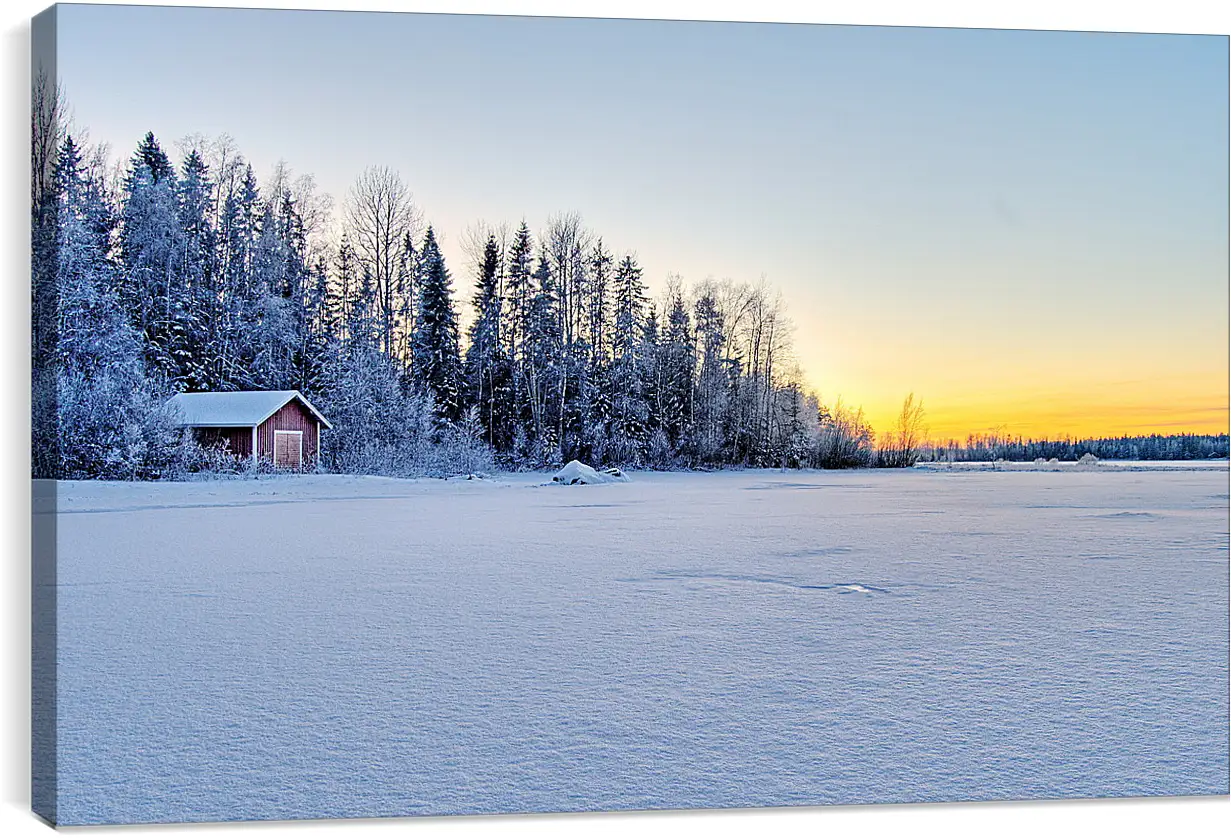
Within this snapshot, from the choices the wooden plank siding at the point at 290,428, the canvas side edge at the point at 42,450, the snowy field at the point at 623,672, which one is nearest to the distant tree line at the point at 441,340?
the wooden plank siding at the point at 290,428

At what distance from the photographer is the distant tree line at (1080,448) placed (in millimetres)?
7520

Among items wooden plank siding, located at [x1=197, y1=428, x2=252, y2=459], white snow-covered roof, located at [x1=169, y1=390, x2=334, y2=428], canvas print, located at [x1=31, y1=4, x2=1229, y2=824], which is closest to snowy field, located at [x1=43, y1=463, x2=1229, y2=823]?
canvas print, located at [x1=31, y1=4, x2=1229, y2=824]

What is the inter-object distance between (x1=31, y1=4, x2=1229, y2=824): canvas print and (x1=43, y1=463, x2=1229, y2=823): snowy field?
16 millimetres

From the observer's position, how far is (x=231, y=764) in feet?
7.56

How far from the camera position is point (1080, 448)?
10180 millimetres

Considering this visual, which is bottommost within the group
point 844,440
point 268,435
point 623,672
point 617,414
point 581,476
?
point 623,672

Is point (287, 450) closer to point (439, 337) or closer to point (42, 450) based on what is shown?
point (439, 337)

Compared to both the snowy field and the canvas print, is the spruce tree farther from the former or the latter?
the snowy field

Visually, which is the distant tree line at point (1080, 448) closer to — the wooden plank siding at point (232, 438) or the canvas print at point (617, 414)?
the canvas print at point (617, 414)

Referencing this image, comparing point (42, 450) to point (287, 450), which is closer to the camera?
point (42, 450)

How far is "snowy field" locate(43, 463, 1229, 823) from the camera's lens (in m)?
2.31

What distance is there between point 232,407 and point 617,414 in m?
3.58

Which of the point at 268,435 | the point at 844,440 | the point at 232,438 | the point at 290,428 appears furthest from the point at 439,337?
the point at 844,440

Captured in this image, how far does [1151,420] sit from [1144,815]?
485 centimetres
